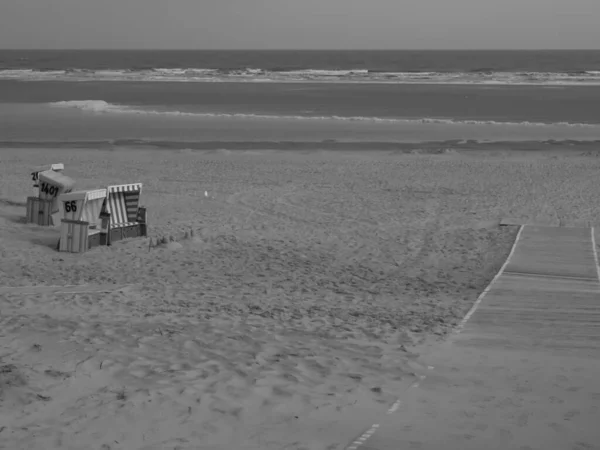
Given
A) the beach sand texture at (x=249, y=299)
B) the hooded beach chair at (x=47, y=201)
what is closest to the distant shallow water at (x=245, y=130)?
the beach sand texture at (x=249, y=299)

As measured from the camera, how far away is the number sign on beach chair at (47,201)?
12445 millimetres

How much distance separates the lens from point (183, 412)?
17.9 ft

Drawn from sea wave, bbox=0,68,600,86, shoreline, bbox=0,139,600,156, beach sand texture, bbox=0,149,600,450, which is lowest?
beach sand texture, bbox=0,149,600,450

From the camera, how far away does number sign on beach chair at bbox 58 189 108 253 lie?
1102 centimetres

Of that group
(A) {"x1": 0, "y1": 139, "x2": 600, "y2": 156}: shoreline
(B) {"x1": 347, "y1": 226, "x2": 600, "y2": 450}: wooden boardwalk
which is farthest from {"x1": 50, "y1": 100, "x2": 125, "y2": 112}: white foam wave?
(B) {"x1": 347, "y1": 226, "x2": 600, "y2": 450}: wooden boardwalk

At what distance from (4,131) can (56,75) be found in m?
45.2

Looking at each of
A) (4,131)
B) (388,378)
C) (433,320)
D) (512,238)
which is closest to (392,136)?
(4,131)

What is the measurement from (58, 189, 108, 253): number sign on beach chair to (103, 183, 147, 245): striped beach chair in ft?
0.47

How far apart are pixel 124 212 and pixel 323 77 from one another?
58524mm

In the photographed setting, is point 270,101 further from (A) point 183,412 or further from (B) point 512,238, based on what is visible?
(A) point 183,412

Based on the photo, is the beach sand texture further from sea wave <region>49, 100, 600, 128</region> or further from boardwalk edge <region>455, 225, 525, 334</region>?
sea wave <region>49, 100, 600, 128</region>

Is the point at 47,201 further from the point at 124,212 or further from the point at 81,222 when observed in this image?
the point at 81,222

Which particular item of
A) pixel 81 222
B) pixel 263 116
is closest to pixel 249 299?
pixel 81 222

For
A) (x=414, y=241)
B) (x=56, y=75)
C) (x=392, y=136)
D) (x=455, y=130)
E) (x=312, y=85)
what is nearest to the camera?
(x=414, y=241)
